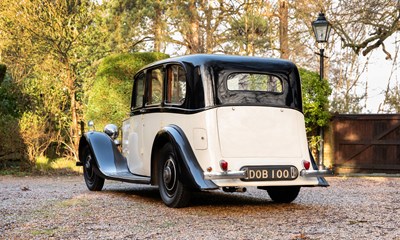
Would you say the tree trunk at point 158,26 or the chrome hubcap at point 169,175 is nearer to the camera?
the chrome hubcap at point 169,175

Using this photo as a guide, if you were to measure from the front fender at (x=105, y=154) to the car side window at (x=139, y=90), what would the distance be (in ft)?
2.70

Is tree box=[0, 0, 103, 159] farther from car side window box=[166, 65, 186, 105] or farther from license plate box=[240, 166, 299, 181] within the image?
license plate box=[240, 166, 299, 181]

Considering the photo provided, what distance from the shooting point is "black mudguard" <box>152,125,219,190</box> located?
20.8ft

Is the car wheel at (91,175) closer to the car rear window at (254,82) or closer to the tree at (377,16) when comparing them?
the car rear window at (254,82)

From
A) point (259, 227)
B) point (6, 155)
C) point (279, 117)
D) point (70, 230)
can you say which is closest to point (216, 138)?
point (279, 117)

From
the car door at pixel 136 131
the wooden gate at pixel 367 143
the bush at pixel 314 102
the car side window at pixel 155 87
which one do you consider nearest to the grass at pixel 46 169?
the bush at pixel 314 102

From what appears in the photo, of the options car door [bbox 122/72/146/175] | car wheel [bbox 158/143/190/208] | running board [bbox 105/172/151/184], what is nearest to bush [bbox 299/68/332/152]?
car door [bbox 122/72/146/175]

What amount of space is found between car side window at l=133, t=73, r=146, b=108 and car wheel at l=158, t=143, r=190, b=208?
1383 mm

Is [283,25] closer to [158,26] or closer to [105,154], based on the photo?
[158,26]

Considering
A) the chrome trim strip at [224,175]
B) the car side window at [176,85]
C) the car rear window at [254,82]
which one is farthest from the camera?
the car side window at [176,85]

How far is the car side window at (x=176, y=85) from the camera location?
23.3ft

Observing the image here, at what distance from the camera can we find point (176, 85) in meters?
7.29

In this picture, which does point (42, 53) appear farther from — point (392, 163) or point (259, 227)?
point (259, 227)

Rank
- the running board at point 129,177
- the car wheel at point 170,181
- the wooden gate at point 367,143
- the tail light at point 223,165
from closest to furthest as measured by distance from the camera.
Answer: the tail light at point 223,165 → the car wheel at point 170,181 → the running board at point 129,177 → the wooden gate at point 367,143
